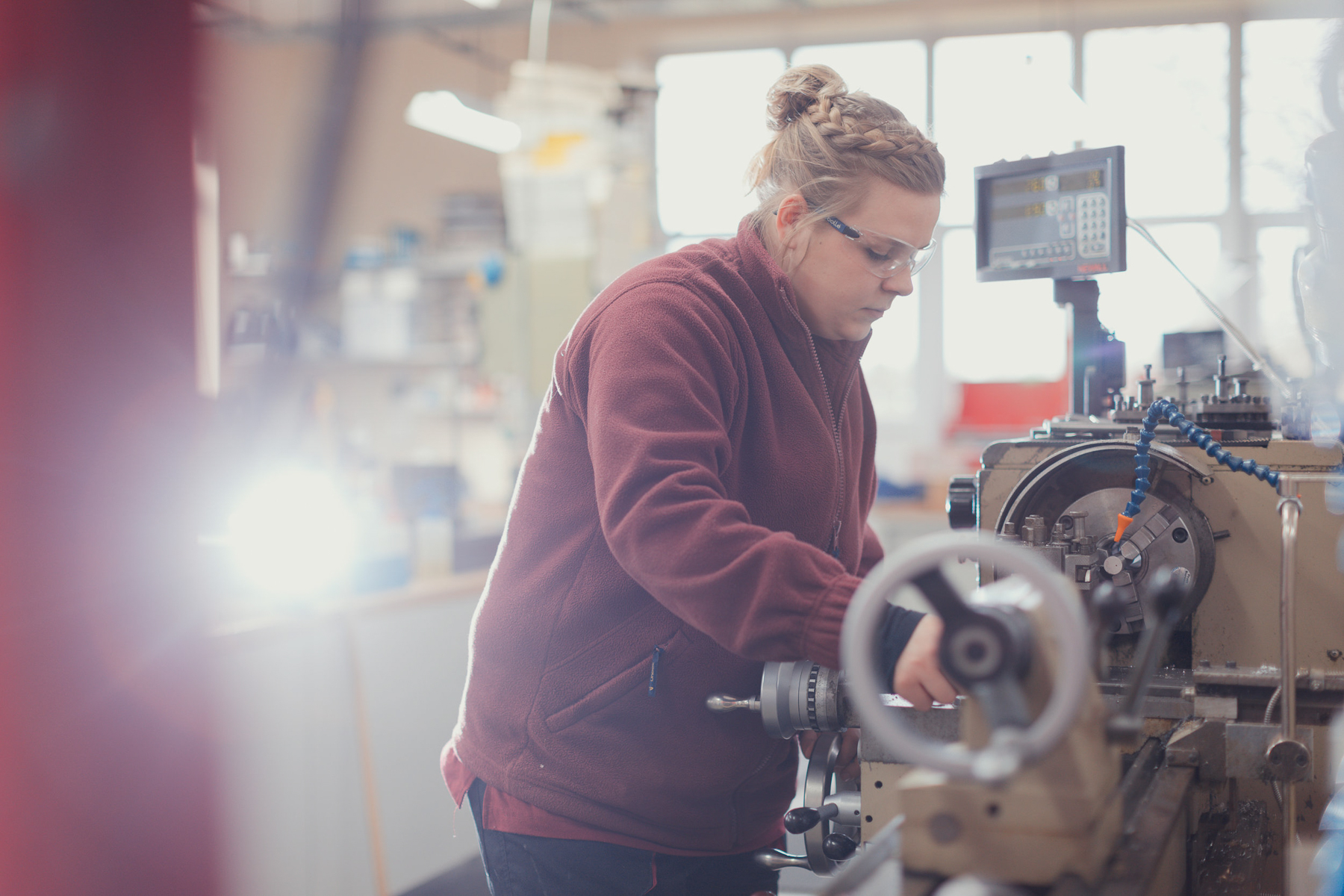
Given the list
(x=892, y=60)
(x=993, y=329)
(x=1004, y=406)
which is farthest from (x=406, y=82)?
(x=1004, y=406)

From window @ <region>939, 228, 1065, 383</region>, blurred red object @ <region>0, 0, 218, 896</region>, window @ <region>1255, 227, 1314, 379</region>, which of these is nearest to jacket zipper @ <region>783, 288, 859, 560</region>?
blurred red object @ <region>0, 0, 218, 896</region>

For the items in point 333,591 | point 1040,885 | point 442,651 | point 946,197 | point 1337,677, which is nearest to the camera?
point 1040,885

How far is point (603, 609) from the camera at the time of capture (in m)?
1.08

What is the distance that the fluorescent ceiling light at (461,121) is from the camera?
4.45m

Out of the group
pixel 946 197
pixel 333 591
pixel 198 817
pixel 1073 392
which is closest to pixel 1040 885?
pixel 946 197

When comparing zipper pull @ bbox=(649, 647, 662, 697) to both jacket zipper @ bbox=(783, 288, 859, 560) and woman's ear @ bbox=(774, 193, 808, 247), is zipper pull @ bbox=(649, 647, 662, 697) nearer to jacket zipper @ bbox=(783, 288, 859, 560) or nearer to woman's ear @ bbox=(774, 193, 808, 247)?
jacket zipper @ bbox=(783, 288, 859, 560)

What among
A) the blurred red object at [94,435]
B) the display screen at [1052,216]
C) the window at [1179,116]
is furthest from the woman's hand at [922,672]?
the window at [1179,116]

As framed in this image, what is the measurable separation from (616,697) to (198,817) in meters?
1.22

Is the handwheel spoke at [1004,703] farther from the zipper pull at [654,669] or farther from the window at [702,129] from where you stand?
the window at [702,129]

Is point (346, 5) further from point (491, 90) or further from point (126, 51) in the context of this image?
point (126, 51)

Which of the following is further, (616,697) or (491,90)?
(491,90)

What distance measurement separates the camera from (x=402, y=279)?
6078 mm

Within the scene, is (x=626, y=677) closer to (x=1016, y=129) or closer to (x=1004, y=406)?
(x=1016, y=129)

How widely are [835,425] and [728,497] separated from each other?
0.28 metres
